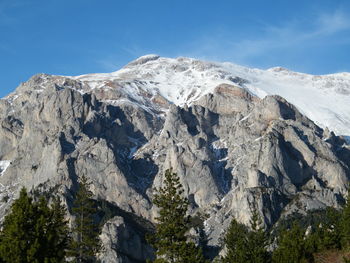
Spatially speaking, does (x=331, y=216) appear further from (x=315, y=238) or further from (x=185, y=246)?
(x=185, y=246)

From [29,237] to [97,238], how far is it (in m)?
33.2

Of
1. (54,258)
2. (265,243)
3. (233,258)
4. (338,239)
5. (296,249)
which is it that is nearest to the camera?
(54,258)

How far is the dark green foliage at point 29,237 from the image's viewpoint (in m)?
55.2

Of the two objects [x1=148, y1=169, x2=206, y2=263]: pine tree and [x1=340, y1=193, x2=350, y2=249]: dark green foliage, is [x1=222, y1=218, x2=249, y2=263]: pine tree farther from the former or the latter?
[x1=148, y1=169, x2=206, y2=263]: pine tree

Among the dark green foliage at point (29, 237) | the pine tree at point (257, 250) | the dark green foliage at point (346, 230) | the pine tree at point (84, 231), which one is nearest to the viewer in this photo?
the dark green foliage at point (29, 237)

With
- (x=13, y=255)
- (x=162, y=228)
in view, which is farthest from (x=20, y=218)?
(x=162, y=228)

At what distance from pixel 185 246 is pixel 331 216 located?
53.1 m

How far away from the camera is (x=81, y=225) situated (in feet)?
278

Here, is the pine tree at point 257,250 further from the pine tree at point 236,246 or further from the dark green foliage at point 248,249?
the pine tree at point 236,246

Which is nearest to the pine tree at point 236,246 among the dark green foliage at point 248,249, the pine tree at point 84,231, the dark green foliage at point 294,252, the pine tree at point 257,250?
the dark green foliage at point 248,249

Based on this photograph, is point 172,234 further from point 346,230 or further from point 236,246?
point 236,246

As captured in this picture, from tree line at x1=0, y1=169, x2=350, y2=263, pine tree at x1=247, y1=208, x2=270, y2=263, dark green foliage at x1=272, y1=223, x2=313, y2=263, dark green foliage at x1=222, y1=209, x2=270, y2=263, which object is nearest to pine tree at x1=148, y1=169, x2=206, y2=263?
tree line at x1=0, y1=169, x2=350, y2=263

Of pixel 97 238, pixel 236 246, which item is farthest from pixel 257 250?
pixel 97 238

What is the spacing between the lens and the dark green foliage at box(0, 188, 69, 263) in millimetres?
Answer: 55188
